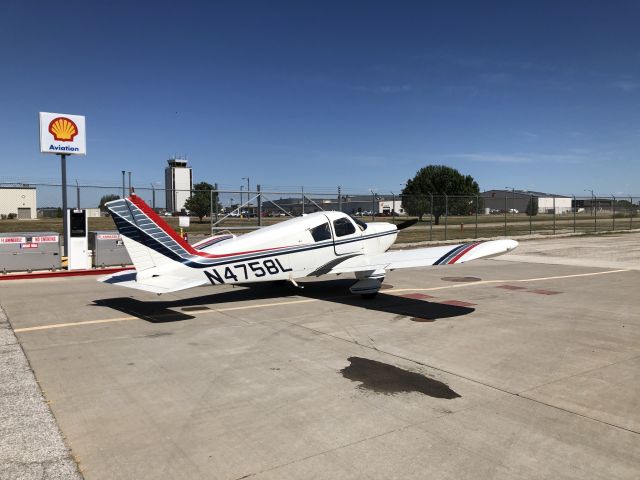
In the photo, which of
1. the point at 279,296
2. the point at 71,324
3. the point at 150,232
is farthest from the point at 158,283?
the point at 279,296

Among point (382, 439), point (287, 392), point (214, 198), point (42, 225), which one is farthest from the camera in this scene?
point (42, 225)

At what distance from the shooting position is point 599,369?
6492mm

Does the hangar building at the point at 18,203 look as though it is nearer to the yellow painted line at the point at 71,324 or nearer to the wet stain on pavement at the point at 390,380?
the yellow painted line at the point at 71,324

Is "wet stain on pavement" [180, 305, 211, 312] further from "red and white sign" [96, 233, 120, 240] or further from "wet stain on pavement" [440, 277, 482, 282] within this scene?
"wet stain on pavement" [440, 277, 482, 282]

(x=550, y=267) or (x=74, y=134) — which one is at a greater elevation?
(x=74, y=134)

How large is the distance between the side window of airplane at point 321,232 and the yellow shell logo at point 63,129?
12724 millimetres

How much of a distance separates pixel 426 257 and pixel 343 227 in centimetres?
226

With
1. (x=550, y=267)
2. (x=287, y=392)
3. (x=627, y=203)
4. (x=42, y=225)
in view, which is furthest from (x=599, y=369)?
(x=627, y=203)

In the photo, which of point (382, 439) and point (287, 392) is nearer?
point (382, 439)

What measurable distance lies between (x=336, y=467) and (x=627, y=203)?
5480 cm

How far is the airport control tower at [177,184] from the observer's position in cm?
2880

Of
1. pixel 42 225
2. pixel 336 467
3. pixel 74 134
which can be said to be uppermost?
pixel 74 134

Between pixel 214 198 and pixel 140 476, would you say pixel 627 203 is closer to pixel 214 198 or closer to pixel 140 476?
pixel 214 198

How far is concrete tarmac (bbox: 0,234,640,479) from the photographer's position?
4148mm
